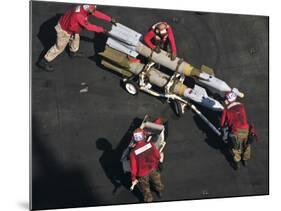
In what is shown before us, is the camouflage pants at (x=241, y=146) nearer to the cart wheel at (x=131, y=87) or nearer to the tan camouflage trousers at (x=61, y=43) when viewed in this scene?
the cart wheel at (x=131, y=87)

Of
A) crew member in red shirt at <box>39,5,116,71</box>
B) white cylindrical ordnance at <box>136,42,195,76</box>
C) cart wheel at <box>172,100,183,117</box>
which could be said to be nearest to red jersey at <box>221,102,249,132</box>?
cart wheel at <box>172,100,183,117</box>

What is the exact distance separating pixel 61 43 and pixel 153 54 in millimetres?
2607

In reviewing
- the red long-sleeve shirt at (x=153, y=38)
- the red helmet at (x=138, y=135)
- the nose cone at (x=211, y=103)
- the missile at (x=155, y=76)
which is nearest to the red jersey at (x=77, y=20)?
the missile at (x=155, y=76)

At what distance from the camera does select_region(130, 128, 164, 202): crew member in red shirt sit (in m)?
12.8

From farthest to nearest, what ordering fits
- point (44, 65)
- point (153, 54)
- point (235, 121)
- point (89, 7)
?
point (235, 121)
point (153, 54)
point (44, 65)
point (89, 7)

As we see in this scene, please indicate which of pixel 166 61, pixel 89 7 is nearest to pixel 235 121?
pixel 166 61

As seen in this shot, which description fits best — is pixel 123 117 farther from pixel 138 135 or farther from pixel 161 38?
pixel 161 38

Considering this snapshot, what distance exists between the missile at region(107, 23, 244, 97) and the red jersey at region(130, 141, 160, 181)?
2.50 metres

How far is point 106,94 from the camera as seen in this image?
1391 centimetres

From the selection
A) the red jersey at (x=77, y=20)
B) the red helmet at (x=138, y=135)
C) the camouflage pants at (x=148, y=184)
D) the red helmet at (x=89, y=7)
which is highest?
the red helmet at (x=89, y=7)

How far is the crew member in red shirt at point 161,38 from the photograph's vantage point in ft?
44.4

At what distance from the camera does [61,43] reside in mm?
13508

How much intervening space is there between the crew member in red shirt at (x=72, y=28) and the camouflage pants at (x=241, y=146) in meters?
4.79

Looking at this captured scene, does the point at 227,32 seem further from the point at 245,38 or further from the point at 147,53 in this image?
the point at 147,53
